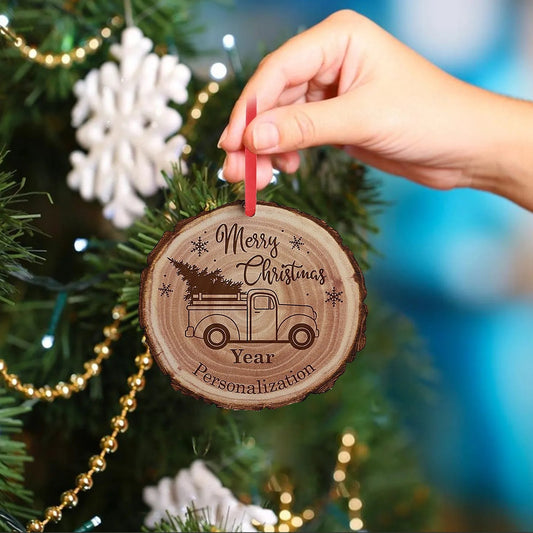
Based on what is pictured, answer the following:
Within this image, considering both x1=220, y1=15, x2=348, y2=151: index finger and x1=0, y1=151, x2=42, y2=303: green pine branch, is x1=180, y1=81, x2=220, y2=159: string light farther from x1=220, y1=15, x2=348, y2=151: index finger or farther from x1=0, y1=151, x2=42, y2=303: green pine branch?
x1=0, y1=151, x2=42, y2=303: green pine branch

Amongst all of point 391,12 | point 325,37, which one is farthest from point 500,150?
point 391,12

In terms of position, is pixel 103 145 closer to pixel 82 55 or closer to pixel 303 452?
pixel 82 55

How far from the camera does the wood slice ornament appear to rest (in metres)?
0.36

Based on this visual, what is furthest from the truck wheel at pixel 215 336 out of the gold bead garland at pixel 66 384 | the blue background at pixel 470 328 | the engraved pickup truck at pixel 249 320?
the blue background at pixel 470 328

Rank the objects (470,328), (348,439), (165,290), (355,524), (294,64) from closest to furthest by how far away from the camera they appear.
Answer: (165,290)
(294,64)
(355,524)
(348,439)
(470,328)

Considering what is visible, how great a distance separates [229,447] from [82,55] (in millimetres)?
370

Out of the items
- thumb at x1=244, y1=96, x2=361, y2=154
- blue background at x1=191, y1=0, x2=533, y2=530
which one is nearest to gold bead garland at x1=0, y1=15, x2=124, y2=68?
thumb at x1=244, y1=96, x2=361, y2=154

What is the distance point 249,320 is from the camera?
1.22 feet

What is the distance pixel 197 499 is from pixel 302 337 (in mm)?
212

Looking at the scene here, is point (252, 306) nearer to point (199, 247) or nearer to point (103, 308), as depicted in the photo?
point (199, 247)

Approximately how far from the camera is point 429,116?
511 millimetres

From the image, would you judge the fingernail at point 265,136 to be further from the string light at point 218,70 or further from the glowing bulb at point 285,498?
the glowing bulb at point 285,498

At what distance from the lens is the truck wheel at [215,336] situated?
367 millimetres

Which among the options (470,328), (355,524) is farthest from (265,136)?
(470,328)
